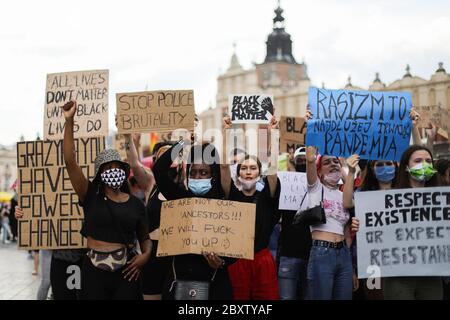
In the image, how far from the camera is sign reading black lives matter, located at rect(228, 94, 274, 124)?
6250 millimetres

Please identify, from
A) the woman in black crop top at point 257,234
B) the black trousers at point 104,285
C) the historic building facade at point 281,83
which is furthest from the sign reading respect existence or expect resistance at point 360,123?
the historic building facade at point 281,83

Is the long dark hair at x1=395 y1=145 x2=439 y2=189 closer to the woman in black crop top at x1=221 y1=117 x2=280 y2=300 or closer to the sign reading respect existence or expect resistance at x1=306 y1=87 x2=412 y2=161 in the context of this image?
the sign reading respect existence or expect resistance at x1=306 y1=87 x2=412 y2=161

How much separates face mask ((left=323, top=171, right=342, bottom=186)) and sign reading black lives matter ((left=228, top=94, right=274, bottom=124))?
0.87m

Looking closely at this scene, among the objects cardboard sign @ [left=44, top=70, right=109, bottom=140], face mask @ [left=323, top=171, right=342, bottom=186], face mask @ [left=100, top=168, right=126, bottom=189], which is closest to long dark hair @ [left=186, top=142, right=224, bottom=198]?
face mask @ [left=100, top=168, right=126, bottom=189]

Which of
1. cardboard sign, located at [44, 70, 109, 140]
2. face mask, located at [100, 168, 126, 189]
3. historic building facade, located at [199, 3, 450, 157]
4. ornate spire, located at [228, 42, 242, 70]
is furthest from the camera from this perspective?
ornate spire, located at [228, 42, 242, 70]

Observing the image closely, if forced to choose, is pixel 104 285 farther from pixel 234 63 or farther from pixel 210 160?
pixel 234 63

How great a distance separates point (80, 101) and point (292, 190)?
2.39 meters

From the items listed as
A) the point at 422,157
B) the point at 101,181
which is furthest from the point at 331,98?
the point at 101,181

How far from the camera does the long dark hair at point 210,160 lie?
5086 millimetres

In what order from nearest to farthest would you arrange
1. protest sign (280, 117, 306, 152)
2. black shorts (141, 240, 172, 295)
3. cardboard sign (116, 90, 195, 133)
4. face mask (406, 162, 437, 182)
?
face mask (406, 162, 437, 182) → black shorts (141, 240, 172, 295) → cardboard sign (116, 90, 195, 133) → protest sign (280, 117, 306, 152)

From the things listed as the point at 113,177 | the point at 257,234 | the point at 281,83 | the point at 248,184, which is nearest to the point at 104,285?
the point at 113,177

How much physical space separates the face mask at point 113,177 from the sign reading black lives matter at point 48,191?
1.28 meters
